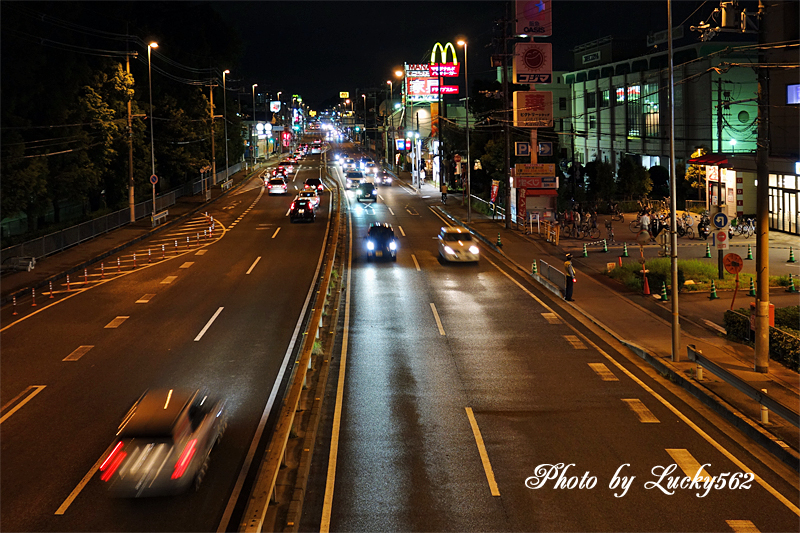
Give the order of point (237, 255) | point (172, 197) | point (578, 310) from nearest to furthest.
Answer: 1. point (578, 310)
2. point (237, 255)
3. point (172, 197)

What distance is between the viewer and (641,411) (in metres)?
15.0

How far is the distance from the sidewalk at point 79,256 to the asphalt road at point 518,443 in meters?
14.7

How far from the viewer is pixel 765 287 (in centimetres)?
1719

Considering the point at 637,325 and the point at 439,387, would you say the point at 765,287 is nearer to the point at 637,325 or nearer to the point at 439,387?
the point at 637,325

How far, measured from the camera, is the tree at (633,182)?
58.5 metres

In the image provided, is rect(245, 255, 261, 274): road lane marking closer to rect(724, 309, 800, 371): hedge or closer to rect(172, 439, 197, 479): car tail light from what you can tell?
rect(724, 309, 800, 371): hedge

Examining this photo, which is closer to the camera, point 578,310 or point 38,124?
point 578,310

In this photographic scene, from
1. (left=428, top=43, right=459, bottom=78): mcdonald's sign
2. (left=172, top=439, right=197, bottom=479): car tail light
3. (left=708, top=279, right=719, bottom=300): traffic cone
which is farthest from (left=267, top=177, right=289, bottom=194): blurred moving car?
(left=172, top=439, right=197, bottom=479): car tail light

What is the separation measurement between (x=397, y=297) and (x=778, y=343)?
1303 cm

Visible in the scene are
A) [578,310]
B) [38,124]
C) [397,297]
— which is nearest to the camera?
[578,310]

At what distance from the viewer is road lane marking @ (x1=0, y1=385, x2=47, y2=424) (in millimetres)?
15258

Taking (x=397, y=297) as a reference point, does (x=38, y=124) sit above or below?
above

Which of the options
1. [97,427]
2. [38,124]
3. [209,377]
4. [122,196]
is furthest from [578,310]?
[122,196]

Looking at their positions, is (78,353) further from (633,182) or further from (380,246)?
(633,182)
